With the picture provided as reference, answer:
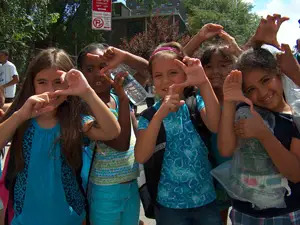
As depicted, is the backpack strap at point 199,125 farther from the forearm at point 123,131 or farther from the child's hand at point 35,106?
the child's hand at point 35,106

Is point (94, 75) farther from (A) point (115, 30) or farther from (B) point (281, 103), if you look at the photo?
(A) point (115, 30)

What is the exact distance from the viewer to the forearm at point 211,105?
1.93 meters

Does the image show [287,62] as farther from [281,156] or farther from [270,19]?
[281,156]

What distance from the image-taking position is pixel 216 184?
2221mm

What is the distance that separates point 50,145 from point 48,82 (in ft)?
1.20

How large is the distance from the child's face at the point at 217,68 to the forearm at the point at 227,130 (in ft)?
2.25

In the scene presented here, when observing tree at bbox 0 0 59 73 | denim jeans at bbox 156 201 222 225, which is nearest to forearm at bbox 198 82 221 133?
denim jeans at bbox 156 201 222 225

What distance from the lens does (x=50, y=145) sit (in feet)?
6.36

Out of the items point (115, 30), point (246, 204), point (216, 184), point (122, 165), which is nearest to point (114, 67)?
point (122, 165)

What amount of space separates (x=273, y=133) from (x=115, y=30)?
36253 millimetres

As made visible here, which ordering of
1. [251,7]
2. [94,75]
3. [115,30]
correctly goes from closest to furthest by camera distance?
[94,75], [115,30], [251,7]

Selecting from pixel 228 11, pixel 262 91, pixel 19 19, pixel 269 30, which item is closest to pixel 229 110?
pixel 262 91

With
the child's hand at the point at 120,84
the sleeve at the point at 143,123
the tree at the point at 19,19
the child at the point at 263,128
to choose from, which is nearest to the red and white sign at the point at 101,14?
the tree at the point at 19,19

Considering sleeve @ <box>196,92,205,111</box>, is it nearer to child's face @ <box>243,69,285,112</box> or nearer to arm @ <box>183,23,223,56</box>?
child's face @ <box>243,69,285,112</box>
